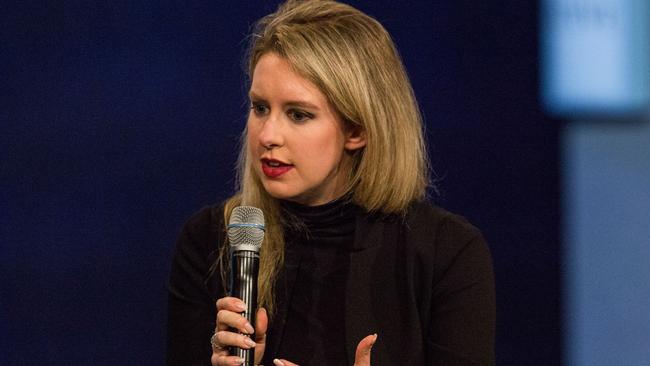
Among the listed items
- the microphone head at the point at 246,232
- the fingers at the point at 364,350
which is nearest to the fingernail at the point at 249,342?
the microphone head at the point at 246,232

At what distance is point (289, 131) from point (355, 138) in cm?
18

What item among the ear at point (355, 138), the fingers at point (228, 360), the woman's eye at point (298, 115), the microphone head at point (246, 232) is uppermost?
the woman's eye at point (298, 115)

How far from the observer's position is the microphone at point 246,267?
57.2 inches

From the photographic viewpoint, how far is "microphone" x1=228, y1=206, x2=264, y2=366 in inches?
57.2

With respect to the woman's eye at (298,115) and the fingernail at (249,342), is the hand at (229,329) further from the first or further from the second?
the woman's eye at (298,115)

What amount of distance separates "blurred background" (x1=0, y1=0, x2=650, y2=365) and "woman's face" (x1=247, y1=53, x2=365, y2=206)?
2.47ft

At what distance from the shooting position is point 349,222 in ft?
6.48

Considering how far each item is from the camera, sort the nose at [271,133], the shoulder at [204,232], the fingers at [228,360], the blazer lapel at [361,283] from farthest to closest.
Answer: the shoulder at [204,232] < the blazer lapel at [361,283] < the nose at [271,133] < the fingers at [228,360]

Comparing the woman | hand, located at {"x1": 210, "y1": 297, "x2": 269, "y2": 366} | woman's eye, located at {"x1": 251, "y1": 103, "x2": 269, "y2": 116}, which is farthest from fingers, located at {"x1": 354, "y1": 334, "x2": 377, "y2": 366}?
woman's eye, located at {"x1": 251, "y1": 103, "x2": 269, "y2": 116}

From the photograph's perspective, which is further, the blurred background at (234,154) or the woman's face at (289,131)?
the blurred background at (234,154)

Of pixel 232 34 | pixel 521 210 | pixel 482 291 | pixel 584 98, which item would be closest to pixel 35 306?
pixel 232 34

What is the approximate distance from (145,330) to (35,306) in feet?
0.92

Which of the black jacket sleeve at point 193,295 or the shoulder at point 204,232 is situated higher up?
the shoulder at point 204,232

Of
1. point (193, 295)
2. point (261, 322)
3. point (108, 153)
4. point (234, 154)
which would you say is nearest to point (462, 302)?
point (261, 322)
